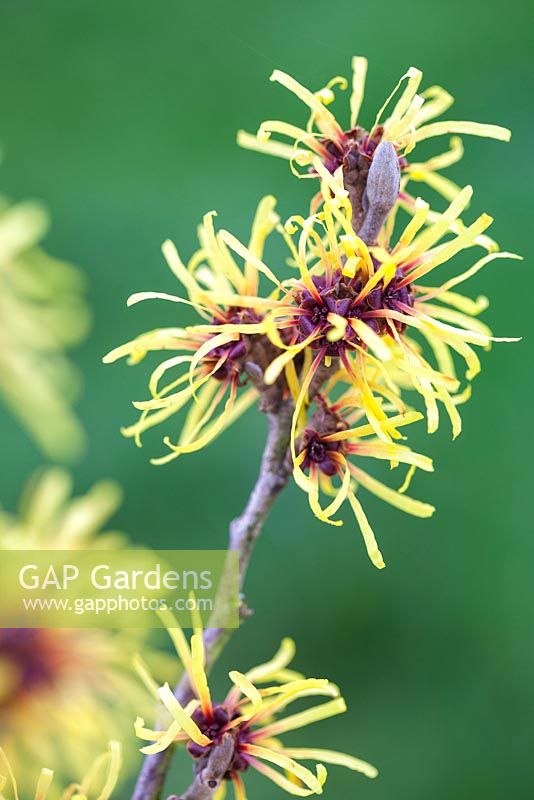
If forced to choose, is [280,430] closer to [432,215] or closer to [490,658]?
[432,215]

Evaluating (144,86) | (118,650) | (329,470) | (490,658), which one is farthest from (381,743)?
(144,86)

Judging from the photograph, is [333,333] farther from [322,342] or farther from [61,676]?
[61,676]

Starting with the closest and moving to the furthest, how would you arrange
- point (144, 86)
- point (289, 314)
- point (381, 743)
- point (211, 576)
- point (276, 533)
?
1. point (289, 314)
2. point (211, 576)
3. point (381, 743)
4. point (276, 533)
5. point (144, 86)

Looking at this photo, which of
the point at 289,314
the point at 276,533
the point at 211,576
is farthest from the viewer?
the point at 276,533

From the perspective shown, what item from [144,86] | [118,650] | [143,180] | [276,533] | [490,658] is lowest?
[118,650]

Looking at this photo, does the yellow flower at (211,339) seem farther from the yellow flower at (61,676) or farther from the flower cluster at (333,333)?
the yellow flower at (61,676)

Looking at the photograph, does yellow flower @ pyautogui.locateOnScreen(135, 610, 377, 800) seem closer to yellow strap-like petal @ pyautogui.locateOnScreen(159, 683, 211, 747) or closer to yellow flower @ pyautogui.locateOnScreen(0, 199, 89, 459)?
yellow strap-like petal @ pyautogui.locateOnScreen(159, 683, 211, 747)
